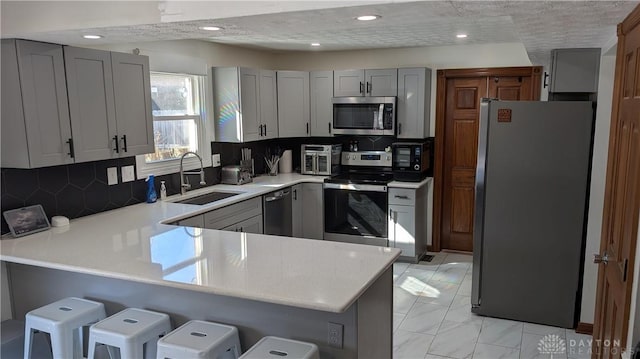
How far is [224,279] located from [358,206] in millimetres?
3068

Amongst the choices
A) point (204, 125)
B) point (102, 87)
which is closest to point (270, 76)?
point (204, 125)

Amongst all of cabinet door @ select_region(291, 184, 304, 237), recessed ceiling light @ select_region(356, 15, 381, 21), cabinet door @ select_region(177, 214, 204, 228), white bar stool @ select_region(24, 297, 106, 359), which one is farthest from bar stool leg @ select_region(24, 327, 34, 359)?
cabinet door @ select_region(291, 184, 304, 237)

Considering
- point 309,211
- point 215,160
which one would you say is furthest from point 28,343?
point 309,211

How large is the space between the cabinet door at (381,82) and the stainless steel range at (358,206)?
27.0 inches

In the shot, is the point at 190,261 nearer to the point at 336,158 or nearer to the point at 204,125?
the point at 204,125

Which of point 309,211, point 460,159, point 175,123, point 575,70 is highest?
point 575,70

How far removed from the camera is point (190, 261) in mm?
2395

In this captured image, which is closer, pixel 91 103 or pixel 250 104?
pixel 91 103

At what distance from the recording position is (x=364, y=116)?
5.18 meters

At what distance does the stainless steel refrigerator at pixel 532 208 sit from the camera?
11.1ft

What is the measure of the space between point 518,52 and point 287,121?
2.50 metres

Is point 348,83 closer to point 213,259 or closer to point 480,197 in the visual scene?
point 480,197

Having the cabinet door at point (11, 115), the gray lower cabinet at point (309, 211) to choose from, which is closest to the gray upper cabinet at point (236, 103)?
the gray lower cabinet at point (309, 211)

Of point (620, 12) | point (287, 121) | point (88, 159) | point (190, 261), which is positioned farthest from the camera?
point (287, 121)
